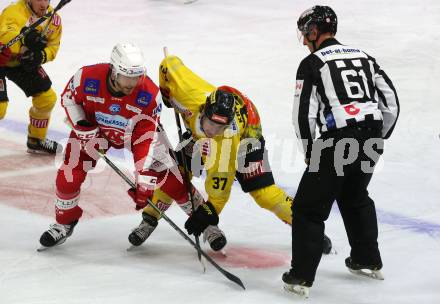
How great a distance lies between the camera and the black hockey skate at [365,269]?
3717 millimetres

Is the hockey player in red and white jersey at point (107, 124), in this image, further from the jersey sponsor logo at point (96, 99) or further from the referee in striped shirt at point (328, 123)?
the referee in striped shirt at point (328, 123)

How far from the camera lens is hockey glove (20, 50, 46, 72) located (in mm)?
5328

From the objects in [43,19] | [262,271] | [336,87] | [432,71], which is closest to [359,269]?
[262,271]

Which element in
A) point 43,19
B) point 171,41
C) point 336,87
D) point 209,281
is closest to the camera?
point 336,87

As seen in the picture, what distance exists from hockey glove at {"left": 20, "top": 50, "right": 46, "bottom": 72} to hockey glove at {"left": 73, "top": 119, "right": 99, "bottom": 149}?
151cm

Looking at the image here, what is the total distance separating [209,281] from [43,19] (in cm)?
234

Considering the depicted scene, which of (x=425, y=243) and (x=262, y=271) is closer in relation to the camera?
(x=262, y=271)

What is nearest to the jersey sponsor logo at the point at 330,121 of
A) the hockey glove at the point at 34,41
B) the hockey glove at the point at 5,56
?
the hockey glove at the point at 34,41

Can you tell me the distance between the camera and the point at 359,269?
12.3 ft

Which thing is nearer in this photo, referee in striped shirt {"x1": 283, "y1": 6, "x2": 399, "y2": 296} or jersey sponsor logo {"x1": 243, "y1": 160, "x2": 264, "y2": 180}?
referee in striped shirt {"x1": 283, "y1": 6, "x2": 399, "y2": 296}

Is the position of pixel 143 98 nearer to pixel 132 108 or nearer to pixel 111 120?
pixel 132 108

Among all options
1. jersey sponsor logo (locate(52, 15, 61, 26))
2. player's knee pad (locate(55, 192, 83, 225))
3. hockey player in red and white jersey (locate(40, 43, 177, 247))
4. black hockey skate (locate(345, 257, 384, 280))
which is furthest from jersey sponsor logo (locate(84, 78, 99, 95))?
jersey sponsor logo (locate(52, 15, 61, 26))

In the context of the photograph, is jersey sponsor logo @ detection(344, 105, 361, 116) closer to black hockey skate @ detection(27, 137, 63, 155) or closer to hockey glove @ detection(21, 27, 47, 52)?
hockey glove @ detection(21, 27, 47, 52)

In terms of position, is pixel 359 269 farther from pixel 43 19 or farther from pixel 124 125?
pixel 43 19
